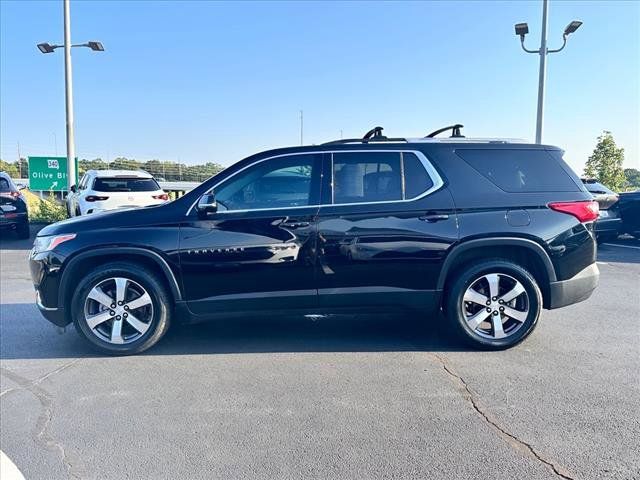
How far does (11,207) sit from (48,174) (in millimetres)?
4783

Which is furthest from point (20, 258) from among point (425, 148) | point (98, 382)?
point (425, 148)

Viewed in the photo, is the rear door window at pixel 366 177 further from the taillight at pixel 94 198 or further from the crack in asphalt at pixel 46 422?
the taillight at pixel 94 198

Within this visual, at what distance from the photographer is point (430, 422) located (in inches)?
122

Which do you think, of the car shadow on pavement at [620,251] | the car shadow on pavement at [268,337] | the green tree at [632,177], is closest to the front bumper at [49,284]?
the car shadow on pavement at [268,337]

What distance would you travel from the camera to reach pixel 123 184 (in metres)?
11.3

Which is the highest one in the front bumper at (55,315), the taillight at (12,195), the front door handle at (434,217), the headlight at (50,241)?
the taillight at (12,195)

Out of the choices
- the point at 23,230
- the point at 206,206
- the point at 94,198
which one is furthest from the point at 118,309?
the point at 23,230

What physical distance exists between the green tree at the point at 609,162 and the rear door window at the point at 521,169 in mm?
21021

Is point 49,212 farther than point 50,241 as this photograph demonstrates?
Yes

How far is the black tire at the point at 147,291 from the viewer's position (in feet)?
13.7

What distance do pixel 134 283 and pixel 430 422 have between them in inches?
107

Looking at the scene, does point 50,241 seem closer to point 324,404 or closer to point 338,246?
point 338,246

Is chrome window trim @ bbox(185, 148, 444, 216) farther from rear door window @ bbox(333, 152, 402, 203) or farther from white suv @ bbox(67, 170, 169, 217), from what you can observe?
white suv @ bbox(67, 170, 169, 217)

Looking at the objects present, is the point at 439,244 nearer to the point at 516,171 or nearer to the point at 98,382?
the point at 516,171
